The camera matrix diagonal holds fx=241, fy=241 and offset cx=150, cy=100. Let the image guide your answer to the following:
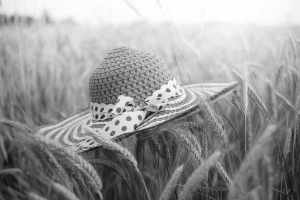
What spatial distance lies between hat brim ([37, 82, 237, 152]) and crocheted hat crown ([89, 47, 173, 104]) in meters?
0.10

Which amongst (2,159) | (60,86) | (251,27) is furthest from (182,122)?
(251,27)

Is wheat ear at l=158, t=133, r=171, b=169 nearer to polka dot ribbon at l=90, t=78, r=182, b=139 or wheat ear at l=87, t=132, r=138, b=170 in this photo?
polka dot ribbon at l=90, t=78, r=182, b=139

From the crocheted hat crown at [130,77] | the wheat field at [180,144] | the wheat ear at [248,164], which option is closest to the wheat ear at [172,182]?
the wheat field at [180,144]

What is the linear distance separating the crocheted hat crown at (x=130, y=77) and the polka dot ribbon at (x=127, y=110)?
0.03 m

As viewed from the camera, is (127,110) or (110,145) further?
(127,110)

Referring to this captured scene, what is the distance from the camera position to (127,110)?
892 millimetres

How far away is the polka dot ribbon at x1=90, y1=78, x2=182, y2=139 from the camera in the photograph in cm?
81

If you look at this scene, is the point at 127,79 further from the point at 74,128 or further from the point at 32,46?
the point at 32,46

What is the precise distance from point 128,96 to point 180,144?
0.86ft

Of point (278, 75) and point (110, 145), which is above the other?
point (278, 75)

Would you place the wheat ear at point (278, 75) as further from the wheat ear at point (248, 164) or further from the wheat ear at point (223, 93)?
the wheat ear at point (248, 164)

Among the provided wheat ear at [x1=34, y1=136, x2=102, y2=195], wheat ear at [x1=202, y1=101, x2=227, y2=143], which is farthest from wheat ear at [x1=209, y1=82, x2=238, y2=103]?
wheat ear at [x1=34, y1=136, x2=102, y2=195]

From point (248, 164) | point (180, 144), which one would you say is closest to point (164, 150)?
point (180, 144)

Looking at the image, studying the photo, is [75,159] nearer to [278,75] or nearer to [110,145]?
[110,145]
